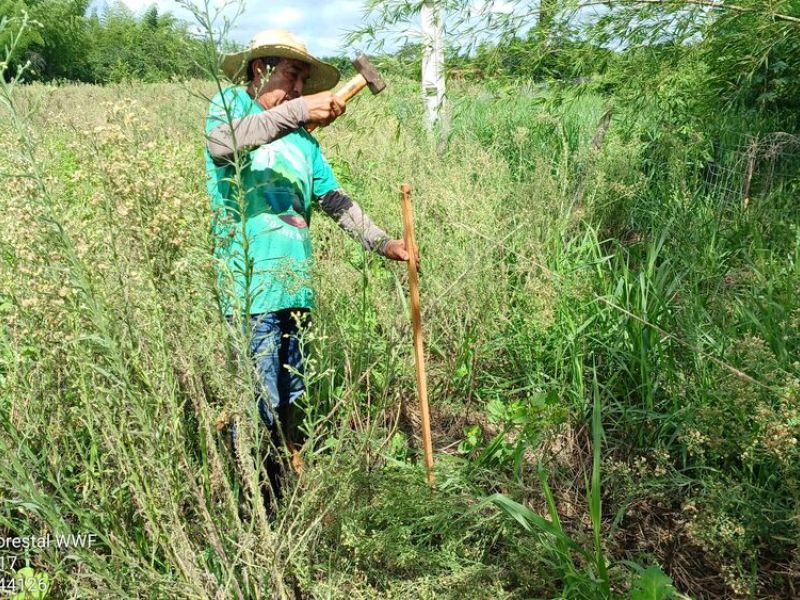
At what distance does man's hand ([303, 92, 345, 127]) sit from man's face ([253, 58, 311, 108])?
234 mm

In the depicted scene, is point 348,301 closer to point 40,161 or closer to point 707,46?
point 40,161

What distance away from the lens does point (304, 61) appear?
236 centimetres

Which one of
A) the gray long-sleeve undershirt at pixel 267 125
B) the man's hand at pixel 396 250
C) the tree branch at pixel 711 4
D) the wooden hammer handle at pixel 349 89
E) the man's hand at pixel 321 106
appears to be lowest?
the man's hand at pixel 396 250

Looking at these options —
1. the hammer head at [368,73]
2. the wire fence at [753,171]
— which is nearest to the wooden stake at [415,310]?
the hammer head at [368,73]

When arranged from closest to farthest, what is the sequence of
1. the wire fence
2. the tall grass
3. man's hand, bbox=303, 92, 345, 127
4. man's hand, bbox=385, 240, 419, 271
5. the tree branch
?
the tall grass, man's hand, bbox=303, 92, 345, 127, man's hand, bbox=385, 240, 419, 271, the tree branch, the wire fence

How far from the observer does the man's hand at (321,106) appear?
2.06 m

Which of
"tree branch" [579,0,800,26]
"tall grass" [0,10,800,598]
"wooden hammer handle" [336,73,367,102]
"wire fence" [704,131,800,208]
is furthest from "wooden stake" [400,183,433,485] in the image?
"wire fence" [704,131,800,208]

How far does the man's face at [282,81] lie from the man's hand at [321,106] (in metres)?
0.23

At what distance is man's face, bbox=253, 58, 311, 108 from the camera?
2.26m

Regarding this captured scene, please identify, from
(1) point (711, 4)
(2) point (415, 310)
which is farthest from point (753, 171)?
(2) point (415, 310)

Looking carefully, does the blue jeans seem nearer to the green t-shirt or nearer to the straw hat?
the green t-shirt

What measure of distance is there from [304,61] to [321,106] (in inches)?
16.2

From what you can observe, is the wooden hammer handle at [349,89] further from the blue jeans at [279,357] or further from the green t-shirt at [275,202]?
the blue jeans at [279,357]

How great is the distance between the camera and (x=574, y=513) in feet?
7.48
